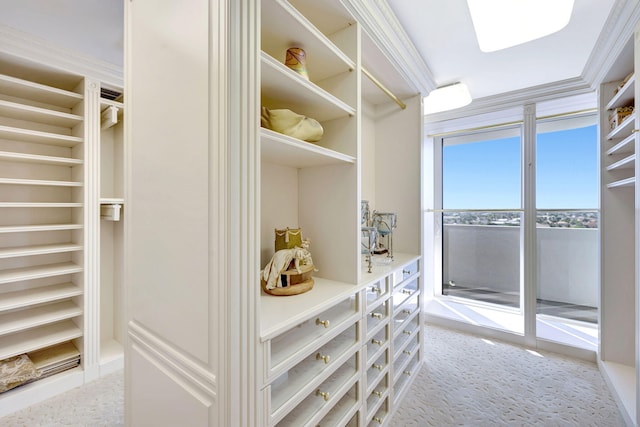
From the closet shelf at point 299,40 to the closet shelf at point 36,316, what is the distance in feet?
7.68

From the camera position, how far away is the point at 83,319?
2.01 metres

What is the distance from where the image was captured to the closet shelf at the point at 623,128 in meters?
1.67

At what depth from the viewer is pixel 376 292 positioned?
1562 millimetres

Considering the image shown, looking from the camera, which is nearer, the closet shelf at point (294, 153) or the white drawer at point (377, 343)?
the closet shelf at point (294, 153)

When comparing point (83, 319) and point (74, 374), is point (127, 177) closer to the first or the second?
point (83, 319)

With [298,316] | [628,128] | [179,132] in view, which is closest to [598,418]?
[628,128]

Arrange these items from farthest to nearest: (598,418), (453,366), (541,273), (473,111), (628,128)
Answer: (473,111) → (541,273) → (453,366) → (628,128) → (598,418)

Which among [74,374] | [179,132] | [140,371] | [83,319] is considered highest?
[179,132]

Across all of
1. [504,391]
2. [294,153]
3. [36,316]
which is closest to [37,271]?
[36,316]

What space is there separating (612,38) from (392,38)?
138 cm

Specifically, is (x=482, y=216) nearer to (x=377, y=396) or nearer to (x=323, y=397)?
(x=377, y=396)

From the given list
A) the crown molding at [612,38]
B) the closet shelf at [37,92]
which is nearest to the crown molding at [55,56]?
the closet shelf at [37,92]

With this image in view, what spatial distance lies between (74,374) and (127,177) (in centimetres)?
183

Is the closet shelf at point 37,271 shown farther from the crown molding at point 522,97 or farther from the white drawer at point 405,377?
the crown molding at point 522,97
